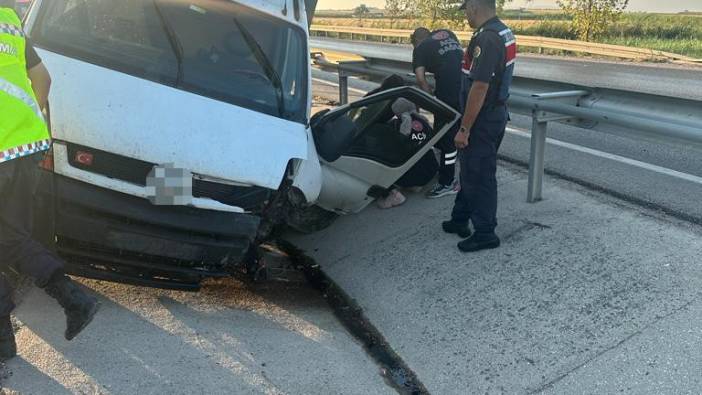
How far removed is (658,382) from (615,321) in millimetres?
513

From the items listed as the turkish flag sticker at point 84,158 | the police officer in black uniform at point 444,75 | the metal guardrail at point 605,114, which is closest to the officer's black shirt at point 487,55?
the metal guardrail at point 605,114

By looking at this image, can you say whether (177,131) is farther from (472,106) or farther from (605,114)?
(605,114)

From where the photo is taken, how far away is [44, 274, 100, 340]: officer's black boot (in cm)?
312

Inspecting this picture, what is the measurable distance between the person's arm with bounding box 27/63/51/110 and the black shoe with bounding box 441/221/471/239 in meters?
2.99

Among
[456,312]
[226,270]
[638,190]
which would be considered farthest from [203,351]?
[638,190]

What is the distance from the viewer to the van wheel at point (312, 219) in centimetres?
474

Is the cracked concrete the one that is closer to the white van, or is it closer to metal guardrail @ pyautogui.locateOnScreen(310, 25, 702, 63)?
the white van

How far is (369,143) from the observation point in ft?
16.5

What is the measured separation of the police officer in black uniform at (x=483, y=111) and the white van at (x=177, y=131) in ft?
2.05

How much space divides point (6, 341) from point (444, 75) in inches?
170

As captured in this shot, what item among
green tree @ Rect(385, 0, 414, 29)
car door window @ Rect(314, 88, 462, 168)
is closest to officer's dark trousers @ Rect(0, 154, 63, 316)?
car door window @ Rect(314, 88, 462, 168)

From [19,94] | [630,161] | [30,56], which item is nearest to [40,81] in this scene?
[30,56]

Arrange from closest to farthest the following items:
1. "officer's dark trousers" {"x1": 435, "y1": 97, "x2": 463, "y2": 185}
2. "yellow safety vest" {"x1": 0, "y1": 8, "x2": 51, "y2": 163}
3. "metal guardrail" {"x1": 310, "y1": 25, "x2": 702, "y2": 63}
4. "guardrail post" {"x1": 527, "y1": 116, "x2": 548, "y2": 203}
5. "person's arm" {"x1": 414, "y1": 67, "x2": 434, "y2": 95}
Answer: "yellow safety vest" {"x1": 0, "y1": 8, "x2": 51, "y2": 163}
"guardrail post" {"x1": 527, "y1": 116, "x2": 548, "y2": 203}
"officer's dark trousers" {"x1": 435, "y1": 97, "x2": 463, "y2": 185}
"person's arm" {"x1": 414, "y1": 67, "x2": 434, "y2": 95}
"metal guardrail" {"x1": 310, "y1": 25, "x2": 702, "y2": 63}

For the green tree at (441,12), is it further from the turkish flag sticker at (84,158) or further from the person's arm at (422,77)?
the turkish flag sticker at (84,158)
